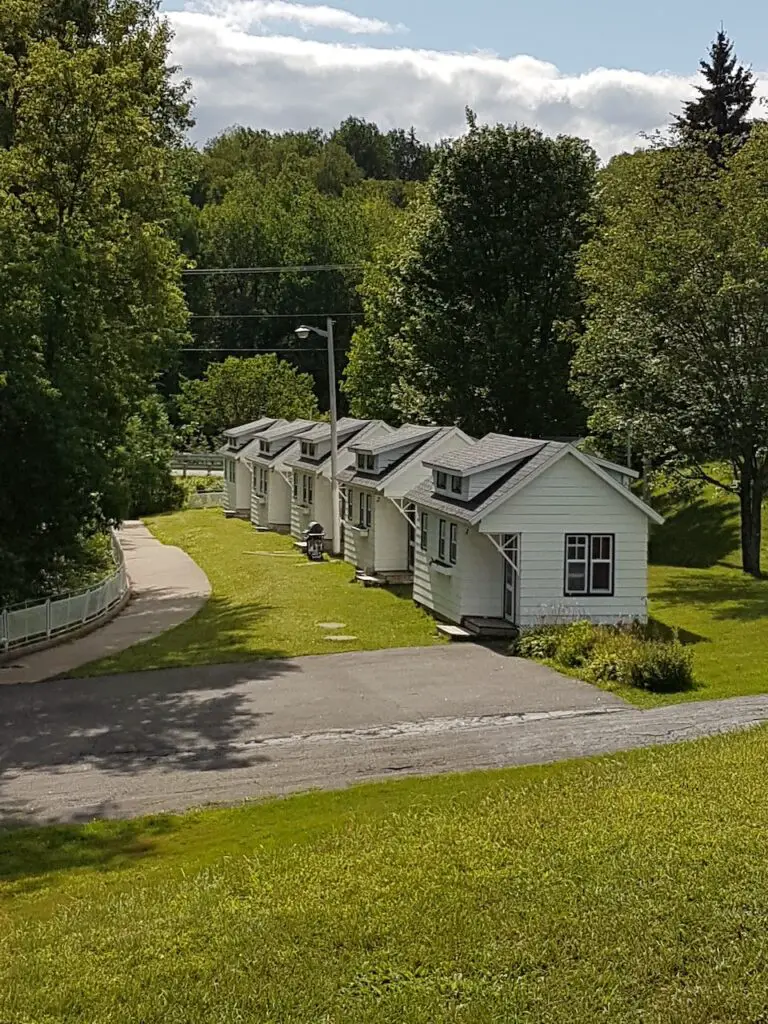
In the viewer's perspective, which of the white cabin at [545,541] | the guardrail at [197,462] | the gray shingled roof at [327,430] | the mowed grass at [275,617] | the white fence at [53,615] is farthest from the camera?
the guardrail at [197,462]

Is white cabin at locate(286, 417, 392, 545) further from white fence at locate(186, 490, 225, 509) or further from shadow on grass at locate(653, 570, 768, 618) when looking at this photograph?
white fence at locate(186, 490, 225, 509)

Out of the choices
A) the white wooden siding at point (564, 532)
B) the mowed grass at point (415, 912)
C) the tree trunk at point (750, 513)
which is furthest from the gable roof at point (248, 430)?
the mowed grass at point (415, 912)

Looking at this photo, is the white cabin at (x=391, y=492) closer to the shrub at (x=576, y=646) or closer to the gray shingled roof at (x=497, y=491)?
the gray shingled roof at (x=497, y=491)

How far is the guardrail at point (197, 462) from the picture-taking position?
75938mm

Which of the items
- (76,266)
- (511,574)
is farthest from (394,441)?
(76,266)

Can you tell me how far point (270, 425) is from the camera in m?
56.9

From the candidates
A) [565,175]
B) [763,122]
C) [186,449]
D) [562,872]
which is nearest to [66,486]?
[562,872]

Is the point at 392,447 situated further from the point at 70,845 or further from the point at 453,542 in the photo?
the point at 70,845

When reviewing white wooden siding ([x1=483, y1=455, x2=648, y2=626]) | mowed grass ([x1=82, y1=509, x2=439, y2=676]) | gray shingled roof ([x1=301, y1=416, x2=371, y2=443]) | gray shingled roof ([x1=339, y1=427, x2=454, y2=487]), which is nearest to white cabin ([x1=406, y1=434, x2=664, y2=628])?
white wooden siding ([x1=483, y1=455, x2=648, y2=626])

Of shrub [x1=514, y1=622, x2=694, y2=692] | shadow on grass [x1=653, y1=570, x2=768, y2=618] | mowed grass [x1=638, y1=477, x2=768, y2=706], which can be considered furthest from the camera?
shadow on grass [x1=653, y1=570, x2=768, y2=618]

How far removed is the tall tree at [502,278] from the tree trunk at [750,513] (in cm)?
1256

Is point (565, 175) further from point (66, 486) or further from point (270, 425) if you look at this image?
point (66, 486)

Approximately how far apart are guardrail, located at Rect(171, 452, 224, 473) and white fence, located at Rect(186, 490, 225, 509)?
44.4ft

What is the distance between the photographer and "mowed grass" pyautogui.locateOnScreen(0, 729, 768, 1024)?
26.2 ft
